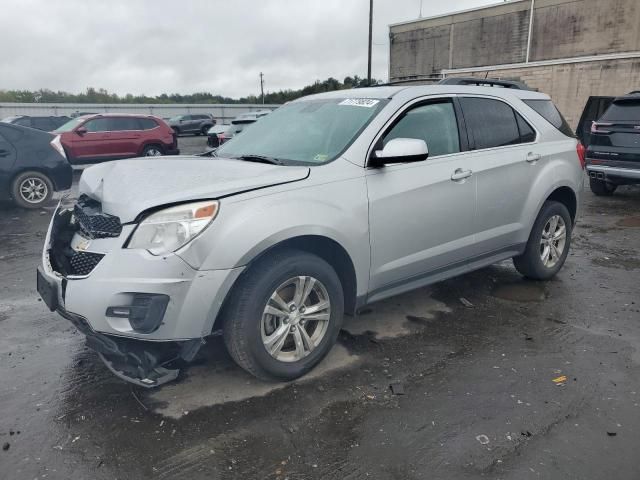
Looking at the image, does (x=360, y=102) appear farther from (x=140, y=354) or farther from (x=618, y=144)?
(x=618, y=144)

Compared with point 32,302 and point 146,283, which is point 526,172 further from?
point 32,302

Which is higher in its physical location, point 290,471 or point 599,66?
point 599,66

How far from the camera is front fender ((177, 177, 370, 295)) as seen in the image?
8.55 feet

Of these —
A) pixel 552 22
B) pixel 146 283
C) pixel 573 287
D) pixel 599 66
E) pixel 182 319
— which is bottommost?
pixel 573 287

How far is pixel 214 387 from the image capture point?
10.0ft

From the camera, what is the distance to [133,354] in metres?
2.66

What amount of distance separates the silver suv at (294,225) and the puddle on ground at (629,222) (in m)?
3.90

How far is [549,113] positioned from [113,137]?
12336 mm

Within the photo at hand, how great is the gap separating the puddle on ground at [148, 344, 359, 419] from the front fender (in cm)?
69

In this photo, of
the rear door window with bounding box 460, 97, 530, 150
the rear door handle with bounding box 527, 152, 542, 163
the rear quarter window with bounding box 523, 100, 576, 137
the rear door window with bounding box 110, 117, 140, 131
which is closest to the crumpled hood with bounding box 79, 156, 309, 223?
the rear door window with bounding box 460, 97, 530, 150

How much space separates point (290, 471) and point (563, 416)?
1.52 meters

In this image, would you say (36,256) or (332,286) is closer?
(332,286)

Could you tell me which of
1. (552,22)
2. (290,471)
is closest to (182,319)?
(290,471)

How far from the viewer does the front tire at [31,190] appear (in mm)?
8844
